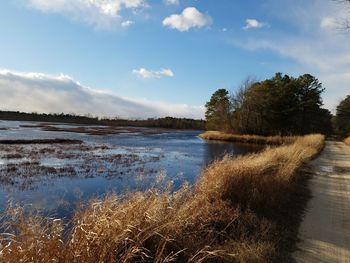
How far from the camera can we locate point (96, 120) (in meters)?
123

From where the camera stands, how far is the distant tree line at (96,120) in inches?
4564

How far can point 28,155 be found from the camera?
22516mm

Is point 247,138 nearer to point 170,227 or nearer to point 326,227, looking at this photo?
point 326,227

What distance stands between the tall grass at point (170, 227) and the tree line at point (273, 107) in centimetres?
4527

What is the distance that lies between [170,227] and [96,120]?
120335 millimetres

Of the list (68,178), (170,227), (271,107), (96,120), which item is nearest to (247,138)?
(271,107)

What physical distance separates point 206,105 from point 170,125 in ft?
138

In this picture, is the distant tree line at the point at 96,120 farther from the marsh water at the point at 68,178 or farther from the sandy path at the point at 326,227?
the sandy path at the point at 326,227

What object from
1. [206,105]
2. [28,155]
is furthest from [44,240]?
[206,105]

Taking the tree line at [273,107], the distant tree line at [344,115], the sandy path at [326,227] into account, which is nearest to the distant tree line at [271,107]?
the tree line at [273,107]

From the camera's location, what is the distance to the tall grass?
4336 mm

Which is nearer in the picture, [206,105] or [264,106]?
[264,106]

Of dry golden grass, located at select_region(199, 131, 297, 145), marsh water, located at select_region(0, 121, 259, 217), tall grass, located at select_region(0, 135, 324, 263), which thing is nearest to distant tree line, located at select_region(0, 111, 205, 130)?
dry golden grass, located at select_region(199, 131, 297, 145)

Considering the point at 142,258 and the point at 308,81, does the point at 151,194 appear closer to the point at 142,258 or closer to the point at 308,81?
the point at 142,258
